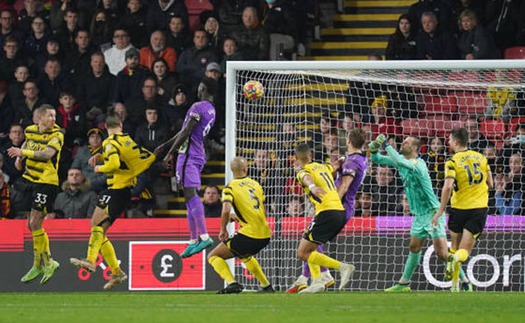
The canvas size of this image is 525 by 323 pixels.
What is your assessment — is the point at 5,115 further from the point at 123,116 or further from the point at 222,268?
the point at 222,268

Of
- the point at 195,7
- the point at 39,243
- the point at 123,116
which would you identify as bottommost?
the point at 39,243

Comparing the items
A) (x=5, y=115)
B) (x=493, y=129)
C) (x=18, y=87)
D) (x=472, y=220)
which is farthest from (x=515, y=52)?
(x=5, y=115)

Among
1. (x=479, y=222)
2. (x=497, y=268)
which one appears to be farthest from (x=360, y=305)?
(x=497, y=268)

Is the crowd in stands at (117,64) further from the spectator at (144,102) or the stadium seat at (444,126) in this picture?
the stadium seat at (444,126)

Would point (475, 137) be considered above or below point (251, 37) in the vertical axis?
below

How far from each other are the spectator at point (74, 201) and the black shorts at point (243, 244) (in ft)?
15.2

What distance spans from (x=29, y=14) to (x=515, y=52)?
8.27 meters

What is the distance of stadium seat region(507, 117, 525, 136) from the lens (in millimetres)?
16453

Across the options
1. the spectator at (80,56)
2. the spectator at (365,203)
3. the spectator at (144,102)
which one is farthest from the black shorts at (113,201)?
the spectator at (80,56)

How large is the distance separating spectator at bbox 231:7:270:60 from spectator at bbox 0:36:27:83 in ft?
11.9

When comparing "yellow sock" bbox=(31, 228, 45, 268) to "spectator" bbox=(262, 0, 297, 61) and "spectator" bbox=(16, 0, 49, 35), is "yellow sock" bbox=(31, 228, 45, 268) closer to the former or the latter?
"spectator" bbox=(262, 0, 297, 61)

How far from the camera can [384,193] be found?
16938 millimetres

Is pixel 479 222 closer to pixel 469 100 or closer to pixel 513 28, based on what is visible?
pixel 469 100

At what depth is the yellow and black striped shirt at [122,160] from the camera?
1433 cm
